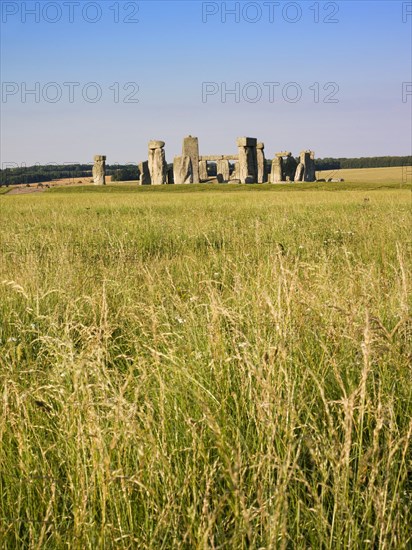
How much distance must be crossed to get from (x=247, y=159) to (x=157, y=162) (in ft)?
17.3

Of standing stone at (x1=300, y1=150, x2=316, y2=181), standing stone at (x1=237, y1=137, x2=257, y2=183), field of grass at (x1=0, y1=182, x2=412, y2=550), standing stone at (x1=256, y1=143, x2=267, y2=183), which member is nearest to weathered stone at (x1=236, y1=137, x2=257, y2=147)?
standing stone at (x1=237, y1=137, x2=257, y2=183)

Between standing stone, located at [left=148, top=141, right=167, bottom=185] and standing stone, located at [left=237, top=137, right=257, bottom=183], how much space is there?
14.7ft

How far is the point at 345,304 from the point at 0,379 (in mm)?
1808

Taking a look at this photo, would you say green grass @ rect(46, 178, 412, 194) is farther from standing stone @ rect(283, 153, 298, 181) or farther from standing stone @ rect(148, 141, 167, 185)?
standing stone @ rect(283, 153, 298, 181)

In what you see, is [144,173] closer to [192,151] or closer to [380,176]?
[192,151]

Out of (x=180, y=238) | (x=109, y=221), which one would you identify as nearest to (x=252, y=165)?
(x=109, y=221)

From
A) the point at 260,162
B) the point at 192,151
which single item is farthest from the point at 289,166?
the point at 192,151

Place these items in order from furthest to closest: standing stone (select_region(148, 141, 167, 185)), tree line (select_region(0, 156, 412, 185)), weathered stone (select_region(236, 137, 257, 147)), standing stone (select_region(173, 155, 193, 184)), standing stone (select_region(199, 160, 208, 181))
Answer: tree line (select_region(0, 156, 412, 185))
standing stone (select_region(199, 160, 208, 181))
standing stone (select_region(148, 141, 167, 185))
standing stone (select_region(173, 155, 193, 184))
weathered stone (select_region(236, 137, 257, 147))

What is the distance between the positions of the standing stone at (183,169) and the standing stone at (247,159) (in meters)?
3.06

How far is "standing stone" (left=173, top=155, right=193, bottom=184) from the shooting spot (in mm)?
37062

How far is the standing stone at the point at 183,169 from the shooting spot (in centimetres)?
3706

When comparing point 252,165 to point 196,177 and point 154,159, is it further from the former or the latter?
point 154,159

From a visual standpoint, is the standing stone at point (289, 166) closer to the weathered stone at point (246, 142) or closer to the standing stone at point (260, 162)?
the standing stone at point (260, 162)

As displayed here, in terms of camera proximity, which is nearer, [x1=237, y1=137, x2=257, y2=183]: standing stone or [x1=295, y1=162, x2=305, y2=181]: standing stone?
[x1=237, y1=137, x2=257, y2=183]: standing stone
